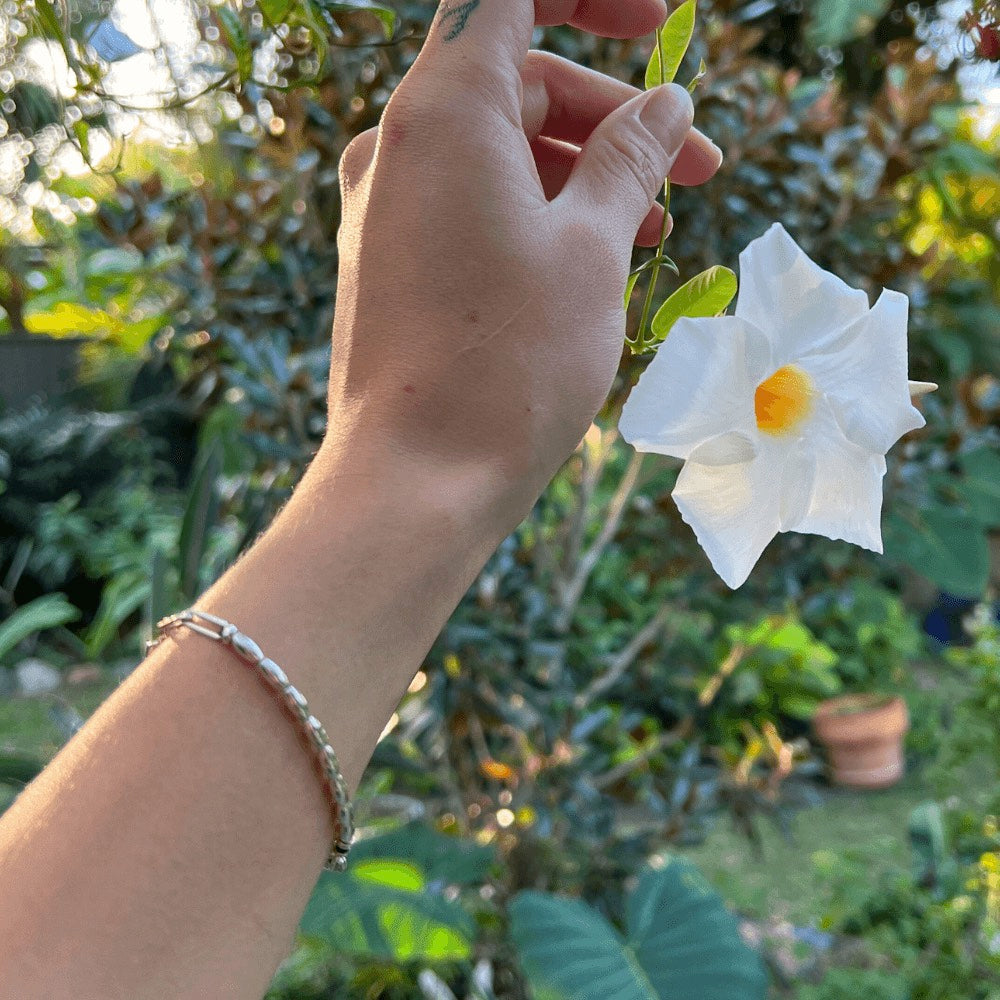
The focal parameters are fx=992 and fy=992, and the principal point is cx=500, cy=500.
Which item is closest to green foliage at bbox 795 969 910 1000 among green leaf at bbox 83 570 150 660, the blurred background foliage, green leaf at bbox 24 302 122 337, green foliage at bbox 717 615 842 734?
the blurred background foliage

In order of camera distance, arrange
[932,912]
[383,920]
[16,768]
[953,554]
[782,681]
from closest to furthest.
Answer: [16,768] < [383,920] < [932,912] < [953,554] < [782,681]

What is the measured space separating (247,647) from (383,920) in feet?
3.54

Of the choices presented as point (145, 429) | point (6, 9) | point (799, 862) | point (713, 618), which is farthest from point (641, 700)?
point (145, 429)

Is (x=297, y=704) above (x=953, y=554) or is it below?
above

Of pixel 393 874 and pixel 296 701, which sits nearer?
pixel 296 701

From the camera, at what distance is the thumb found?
18.5 inches

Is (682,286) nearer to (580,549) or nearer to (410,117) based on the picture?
(410,117)

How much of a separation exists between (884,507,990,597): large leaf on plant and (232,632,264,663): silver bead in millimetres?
2930

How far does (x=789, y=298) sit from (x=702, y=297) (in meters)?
0.04

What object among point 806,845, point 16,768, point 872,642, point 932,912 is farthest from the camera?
point 872,642

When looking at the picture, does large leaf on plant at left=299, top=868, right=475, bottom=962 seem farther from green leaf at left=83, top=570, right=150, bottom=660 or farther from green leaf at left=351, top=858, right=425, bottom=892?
green leaf at left=83, top=570, right=150, bottom=660

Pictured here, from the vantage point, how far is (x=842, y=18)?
126 cm

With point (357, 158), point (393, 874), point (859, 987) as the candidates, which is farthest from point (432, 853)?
point (357, 158)

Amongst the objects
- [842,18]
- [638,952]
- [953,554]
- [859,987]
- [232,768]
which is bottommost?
[953,554]
